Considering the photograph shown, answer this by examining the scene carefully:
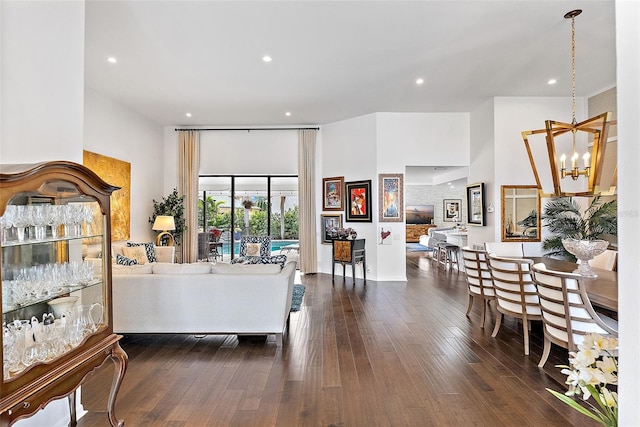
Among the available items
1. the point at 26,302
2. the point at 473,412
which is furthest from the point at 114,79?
the point at 473,412

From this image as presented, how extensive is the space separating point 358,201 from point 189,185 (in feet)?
13.8

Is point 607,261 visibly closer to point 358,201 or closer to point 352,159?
point 358,201

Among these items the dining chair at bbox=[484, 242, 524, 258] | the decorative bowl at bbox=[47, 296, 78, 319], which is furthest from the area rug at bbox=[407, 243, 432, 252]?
the decorative bowl at bbox=[47, 296, 78, 319]

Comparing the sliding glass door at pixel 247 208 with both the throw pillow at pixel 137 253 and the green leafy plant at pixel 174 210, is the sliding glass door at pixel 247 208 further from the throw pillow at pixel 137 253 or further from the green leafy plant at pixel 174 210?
the throw pillow at pixel 137 253

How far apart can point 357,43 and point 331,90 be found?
1.63 meters

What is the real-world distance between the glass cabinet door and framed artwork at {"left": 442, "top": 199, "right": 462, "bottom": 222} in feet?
47.2

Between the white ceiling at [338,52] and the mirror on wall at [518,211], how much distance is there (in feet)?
6.05

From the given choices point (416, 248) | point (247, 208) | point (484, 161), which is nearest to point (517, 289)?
point (484, 161)

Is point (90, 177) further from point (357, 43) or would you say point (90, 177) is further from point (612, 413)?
point (357, 43)

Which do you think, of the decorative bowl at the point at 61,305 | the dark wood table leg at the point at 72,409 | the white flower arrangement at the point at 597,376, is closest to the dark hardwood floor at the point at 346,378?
the dark wood table leg at the point at 72,409

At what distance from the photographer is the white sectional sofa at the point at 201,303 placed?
140 inches

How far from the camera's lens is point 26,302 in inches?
68.6

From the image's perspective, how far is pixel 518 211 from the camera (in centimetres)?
618

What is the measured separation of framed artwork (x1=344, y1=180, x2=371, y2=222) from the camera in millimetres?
7191
